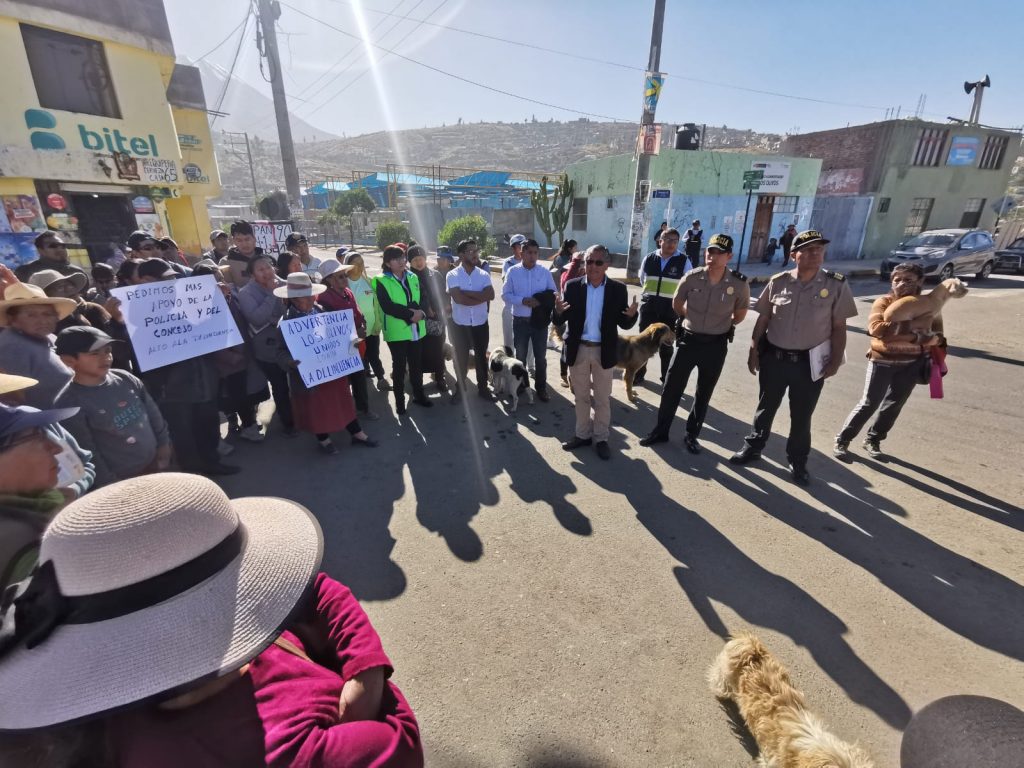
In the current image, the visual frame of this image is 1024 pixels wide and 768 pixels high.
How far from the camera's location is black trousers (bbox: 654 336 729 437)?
461 cm

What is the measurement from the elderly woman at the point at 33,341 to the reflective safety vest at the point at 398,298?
107 inches

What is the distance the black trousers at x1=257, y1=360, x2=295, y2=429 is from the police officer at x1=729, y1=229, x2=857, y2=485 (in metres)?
4.76

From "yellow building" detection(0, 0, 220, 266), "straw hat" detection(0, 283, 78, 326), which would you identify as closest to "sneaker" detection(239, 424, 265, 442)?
"straw hat" detection(0, 283, 78, 326)

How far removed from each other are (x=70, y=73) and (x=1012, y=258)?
94.7ft

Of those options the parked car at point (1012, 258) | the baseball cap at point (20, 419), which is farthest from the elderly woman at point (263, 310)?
A: the parked car at point (1012, 258)

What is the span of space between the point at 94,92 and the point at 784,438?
15.2m

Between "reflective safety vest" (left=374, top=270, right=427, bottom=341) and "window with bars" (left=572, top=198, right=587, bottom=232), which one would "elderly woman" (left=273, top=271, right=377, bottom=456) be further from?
"window with bars" (left=572, top=198, right=587, bottom=232)

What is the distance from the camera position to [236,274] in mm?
6004

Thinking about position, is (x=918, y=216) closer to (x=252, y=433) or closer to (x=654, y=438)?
(x=654, y=438)

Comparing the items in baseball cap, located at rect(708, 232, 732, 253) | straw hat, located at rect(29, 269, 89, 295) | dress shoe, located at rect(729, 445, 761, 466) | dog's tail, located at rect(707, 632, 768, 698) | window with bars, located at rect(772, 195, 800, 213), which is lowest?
dress shoe, located at rect(729, 445, 761, 466)

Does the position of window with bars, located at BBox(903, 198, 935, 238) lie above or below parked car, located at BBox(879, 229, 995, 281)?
above

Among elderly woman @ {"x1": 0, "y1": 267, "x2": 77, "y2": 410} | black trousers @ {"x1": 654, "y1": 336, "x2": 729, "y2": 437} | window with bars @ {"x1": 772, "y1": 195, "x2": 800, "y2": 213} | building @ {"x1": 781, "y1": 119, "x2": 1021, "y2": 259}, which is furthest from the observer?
building @ {"x1": 781, "y1": 119, "x2": 1021, "y2": 259}

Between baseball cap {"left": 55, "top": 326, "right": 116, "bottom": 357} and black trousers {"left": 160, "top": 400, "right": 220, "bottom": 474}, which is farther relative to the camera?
black trousers {"left": 160, "top": 400, "right": 220, "bottom": 474}

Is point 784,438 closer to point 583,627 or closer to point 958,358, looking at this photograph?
point 583,627
